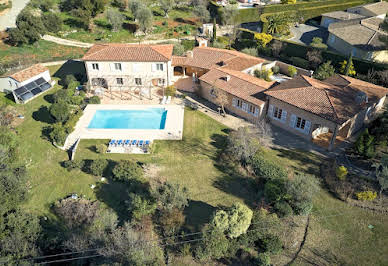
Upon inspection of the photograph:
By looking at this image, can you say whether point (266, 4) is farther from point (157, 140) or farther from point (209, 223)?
point (209, 223)

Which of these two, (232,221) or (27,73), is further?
(27,73)

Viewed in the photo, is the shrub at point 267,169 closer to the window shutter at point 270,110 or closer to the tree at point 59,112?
the window shutter at point 270,110

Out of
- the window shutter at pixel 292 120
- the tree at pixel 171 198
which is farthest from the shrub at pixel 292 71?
the tree at pixel 171 198

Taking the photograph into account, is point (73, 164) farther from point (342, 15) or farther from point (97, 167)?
point (342, 15)

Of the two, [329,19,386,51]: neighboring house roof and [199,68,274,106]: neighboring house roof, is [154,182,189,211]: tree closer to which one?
[199,68,274,106]: neighboring house roof

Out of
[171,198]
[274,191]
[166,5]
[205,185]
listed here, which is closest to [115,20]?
[166,5]
